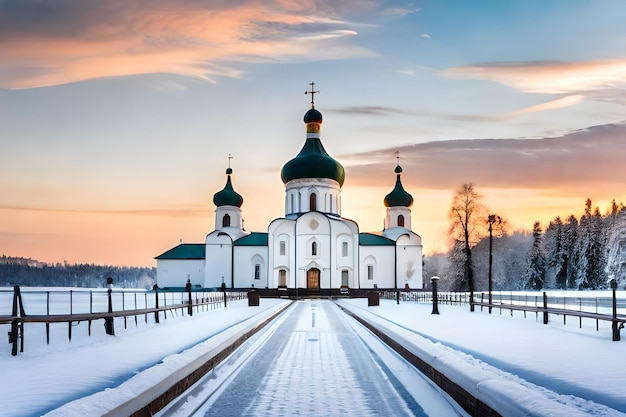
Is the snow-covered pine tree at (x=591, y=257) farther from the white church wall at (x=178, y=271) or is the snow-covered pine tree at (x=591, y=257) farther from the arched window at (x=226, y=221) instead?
the white church wall at (x=178, y=271)

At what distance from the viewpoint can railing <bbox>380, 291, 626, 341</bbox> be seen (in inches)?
757

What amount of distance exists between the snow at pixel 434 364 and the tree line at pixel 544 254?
137 feet

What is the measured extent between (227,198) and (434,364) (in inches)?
2947

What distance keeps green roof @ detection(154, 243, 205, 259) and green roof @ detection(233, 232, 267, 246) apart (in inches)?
201

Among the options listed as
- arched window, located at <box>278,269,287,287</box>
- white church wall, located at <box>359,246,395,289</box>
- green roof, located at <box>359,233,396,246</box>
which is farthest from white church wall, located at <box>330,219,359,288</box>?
arched window, located at <box>278,269,287,287</box>

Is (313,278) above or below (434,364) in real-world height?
below

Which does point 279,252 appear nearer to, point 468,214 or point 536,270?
point 468,214

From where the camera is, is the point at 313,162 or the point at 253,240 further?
the point at 253,240

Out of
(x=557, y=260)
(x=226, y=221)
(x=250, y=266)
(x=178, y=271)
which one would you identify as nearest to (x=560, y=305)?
(x=250, y=266)

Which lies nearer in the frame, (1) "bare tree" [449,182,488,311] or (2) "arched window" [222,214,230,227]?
(1) "bare tree" [449,182,488,311]

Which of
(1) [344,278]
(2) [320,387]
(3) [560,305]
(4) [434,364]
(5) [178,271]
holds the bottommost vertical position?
(3) [560,305]

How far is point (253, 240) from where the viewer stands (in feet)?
255

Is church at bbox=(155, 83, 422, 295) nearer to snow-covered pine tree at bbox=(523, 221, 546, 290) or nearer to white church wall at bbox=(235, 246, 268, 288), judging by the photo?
white church wall at bbox=(235, 246, 268, 288)

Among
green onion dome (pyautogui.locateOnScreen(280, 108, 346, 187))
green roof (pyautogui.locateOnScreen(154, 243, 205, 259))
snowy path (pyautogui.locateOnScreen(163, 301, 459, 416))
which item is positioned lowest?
snowy path (pyautogui.locateOnScreen(163, 301, 459, 416))
